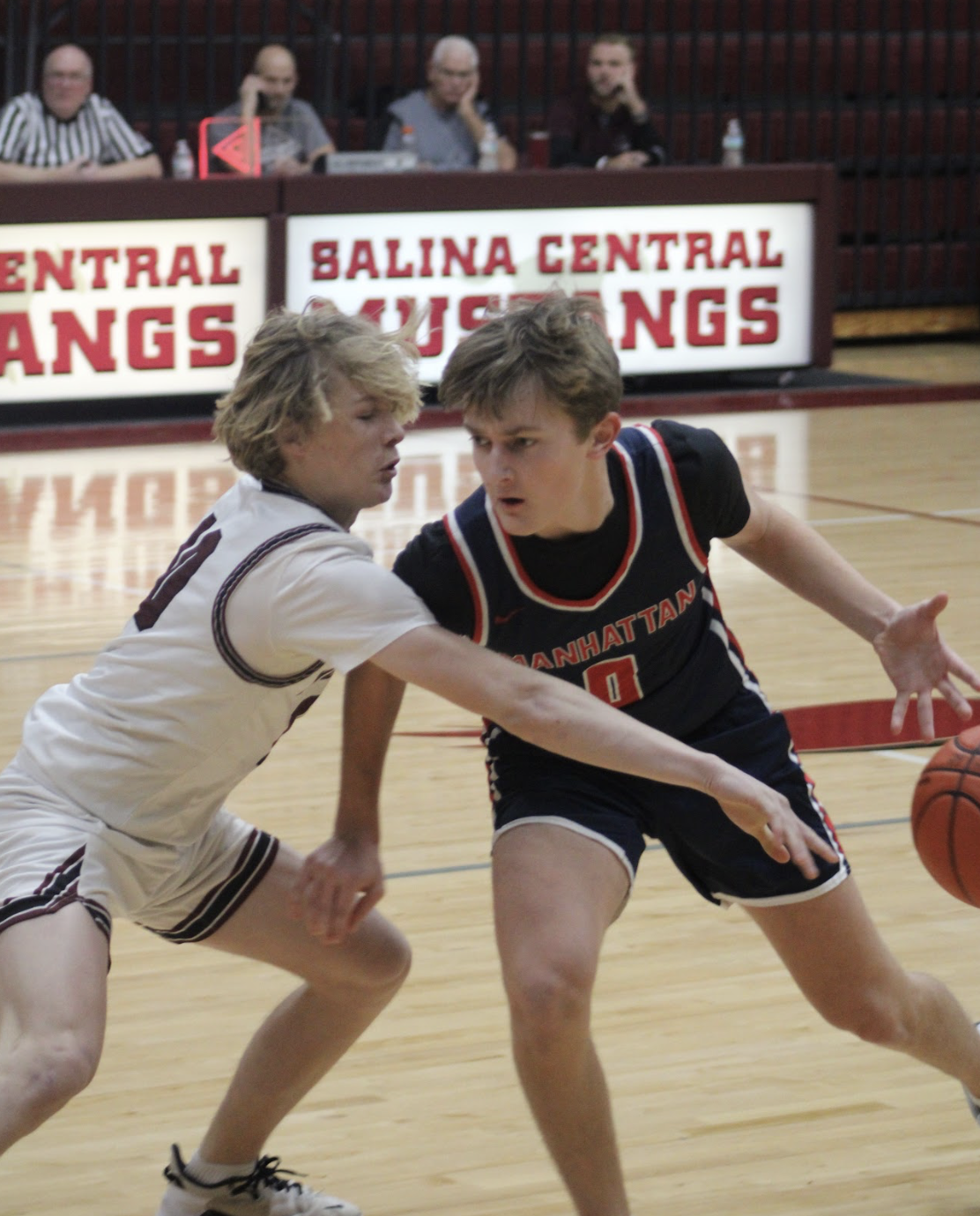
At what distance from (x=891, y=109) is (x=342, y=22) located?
4.53 meters

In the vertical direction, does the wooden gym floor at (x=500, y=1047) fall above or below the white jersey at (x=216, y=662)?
below

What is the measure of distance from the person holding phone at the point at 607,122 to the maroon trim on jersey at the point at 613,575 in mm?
8912

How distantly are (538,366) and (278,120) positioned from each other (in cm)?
883

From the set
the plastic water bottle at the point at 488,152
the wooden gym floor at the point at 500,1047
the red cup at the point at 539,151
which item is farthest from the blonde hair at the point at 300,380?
the red cup at the point at 539,151

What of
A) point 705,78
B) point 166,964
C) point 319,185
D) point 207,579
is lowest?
point 166,964

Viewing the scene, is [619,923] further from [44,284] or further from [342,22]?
[342,22]

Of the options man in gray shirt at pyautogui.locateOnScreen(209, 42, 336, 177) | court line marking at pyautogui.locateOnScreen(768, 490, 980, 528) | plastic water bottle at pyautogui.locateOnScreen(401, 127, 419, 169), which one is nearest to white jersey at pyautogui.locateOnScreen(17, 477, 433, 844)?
court line marking at pyautogui.locateOnScreen(768, 490, 980, 528)

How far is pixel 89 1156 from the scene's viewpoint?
117 inches

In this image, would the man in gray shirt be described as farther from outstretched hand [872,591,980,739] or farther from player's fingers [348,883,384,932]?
player's fingers [348,883,384,932]

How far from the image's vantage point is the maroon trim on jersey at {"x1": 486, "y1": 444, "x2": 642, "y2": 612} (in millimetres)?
2715

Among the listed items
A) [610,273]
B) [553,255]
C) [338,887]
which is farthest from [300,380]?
[610,273]

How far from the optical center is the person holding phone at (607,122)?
11445 millimetres

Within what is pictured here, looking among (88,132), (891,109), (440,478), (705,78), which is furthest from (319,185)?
(891,109)

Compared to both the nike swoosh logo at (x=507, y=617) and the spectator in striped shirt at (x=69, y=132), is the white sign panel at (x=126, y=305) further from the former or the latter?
the nike swoosh logo at (x=507, y=617)
